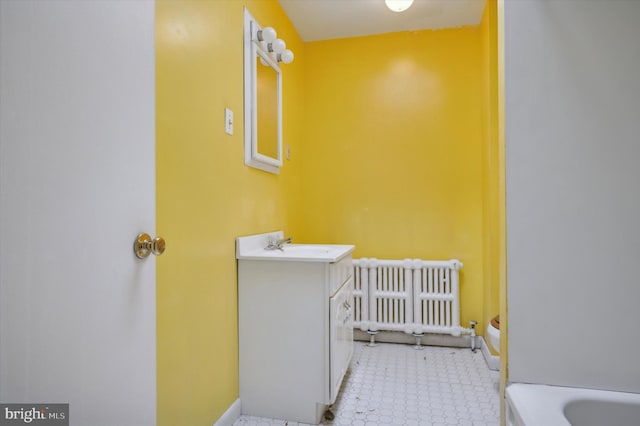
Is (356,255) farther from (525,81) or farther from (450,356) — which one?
(525,81)

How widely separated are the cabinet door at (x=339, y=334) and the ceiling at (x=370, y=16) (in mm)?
1885

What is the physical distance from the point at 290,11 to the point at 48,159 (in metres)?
2.39

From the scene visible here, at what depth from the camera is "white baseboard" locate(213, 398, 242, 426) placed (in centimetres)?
154

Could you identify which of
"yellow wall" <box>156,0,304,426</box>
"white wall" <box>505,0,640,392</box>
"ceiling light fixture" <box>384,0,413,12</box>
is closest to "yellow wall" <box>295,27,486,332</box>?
"ceiling light fixture" <box>384,0,413,12</box>

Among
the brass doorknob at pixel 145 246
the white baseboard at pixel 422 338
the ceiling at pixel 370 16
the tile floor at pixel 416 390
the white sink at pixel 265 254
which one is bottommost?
the tile floor at pixel 416 390

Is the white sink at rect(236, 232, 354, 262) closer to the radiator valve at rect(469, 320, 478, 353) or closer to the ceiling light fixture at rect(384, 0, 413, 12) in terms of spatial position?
the radiator valve at rect(469, 320, 478, 353)

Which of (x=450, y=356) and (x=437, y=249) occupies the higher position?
(x=437, y=249)

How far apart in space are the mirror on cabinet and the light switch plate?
0.15 m

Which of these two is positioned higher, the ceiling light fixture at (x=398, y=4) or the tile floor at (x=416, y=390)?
the ceiling light fixture at (x=398, y=4)

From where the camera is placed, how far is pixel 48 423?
0.54 metres

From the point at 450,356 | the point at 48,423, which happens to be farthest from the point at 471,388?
the point at 48,423

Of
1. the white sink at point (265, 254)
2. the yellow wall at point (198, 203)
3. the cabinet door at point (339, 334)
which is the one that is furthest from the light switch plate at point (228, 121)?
the cabinet door at point (339, 334)

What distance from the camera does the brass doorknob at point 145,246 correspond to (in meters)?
0.75

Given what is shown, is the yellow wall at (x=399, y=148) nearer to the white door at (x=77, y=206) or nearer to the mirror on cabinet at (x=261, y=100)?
the mirror on cabinet at (x=261, y=100)
